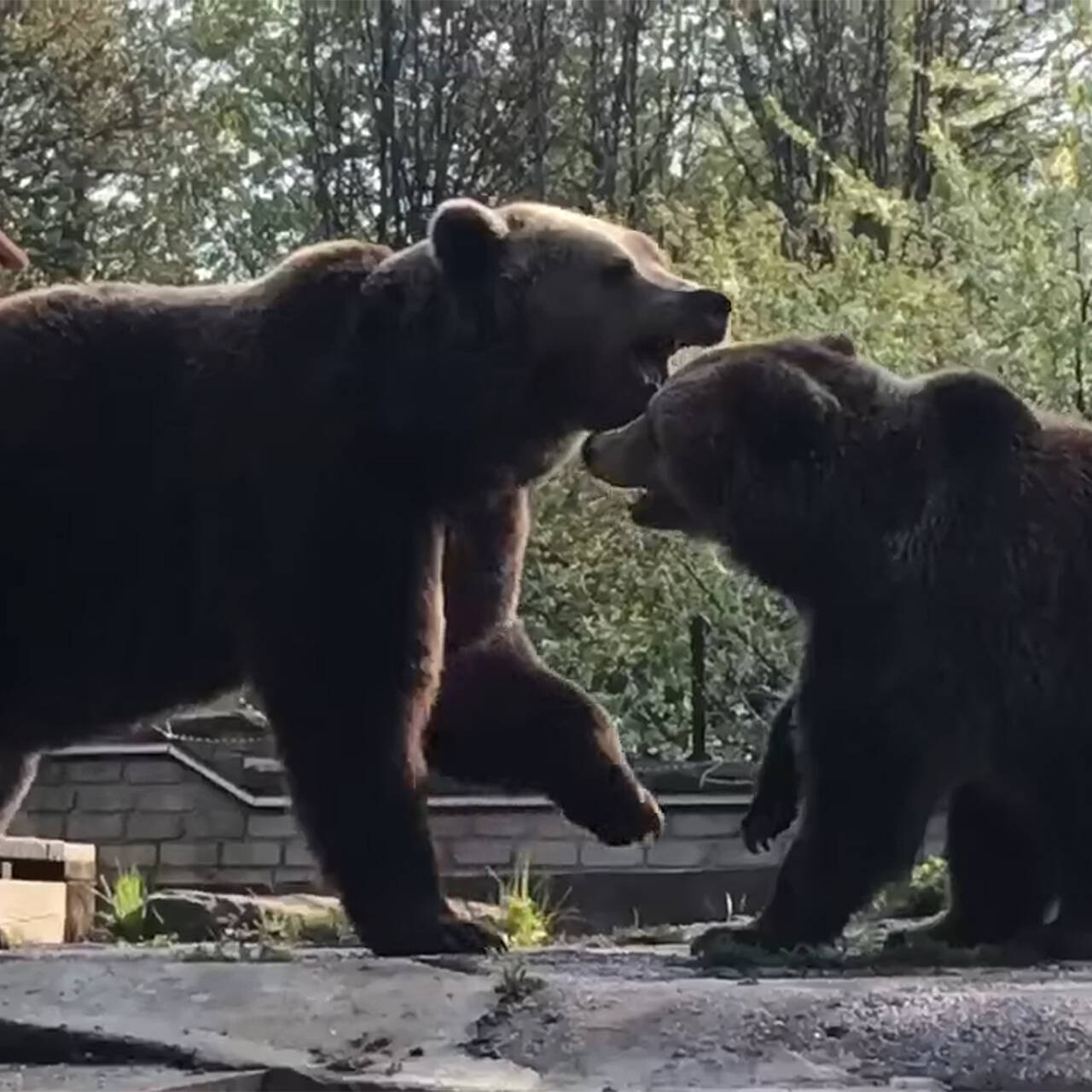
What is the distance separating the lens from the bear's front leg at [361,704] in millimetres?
5012

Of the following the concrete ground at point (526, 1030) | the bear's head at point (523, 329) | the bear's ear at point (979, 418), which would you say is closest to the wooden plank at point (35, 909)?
the bear's head at point (523, 329)

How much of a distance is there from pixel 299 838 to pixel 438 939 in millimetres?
5601

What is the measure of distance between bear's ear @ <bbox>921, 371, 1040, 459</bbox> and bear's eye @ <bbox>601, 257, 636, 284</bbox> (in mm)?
715

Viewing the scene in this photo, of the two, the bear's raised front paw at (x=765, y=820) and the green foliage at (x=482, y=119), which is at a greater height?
the green foliage at (x=482, y=119)

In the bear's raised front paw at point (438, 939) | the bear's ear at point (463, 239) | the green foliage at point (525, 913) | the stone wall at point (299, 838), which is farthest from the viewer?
the stone wall at point (299, 838)

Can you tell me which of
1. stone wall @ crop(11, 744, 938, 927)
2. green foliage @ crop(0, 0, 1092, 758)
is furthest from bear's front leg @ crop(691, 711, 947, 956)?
green foliage @ crop(0, 0, 1092, 758)

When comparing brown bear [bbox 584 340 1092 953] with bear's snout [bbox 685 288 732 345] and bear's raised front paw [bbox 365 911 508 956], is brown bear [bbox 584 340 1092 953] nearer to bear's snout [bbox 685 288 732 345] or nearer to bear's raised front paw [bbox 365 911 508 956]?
bear's snout [bbox 685 288 732 345]

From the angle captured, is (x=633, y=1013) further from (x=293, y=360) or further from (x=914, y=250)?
(x=914, y=250)

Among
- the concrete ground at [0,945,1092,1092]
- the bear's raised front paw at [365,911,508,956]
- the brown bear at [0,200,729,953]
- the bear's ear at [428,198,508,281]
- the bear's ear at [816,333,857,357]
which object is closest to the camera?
the concrete ground at [0,945,1092,1092]

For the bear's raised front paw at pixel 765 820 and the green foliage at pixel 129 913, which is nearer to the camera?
the bear's raised front paw at pixel 765 820

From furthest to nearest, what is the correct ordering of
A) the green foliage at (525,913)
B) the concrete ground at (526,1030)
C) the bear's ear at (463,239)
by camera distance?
1. the green foliage at (525,913)
2. the bear's ear at (463,239)
3. the concrete ground at (526,1030)

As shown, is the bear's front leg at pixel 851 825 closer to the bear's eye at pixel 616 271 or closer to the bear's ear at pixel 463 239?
the bear's eye at pixel 616 271

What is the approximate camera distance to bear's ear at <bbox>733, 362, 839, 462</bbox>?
5.38 meters

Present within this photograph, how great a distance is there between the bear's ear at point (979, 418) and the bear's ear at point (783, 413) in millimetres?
244
